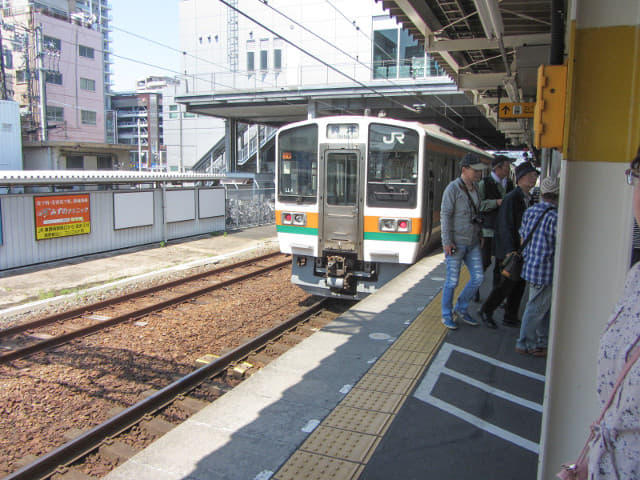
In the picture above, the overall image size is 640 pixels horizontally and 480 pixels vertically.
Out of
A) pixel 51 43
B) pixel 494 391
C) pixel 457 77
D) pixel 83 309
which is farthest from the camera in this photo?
pixel 51 43

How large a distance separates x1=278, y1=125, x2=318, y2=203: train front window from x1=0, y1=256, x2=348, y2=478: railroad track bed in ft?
6.27

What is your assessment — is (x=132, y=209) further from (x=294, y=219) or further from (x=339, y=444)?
(x=339, y=444)

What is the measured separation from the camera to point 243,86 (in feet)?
101

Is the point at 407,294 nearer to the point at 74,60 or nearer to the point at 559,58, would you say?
the point at 559,58

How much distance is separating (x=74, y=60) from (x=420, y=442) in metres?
59.3

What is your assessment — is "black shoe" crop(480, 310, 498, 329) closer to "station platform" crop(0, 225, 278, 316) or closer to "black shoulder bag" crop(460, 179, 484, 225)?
"black shoulder bag" crop(460, 179, 484, 225)

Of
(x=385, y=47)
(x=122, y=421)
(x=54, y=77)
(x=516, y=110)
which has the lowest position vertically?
(x=122, y=421)

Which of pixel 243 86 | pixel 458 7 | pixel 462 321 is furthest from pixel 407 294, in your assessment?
pixel 243 86

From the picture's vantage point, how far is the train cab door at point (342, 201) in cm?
782

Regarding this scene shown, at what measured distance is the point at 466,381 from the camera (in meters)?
4.34

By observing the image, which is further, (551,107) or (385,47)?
(385,47)

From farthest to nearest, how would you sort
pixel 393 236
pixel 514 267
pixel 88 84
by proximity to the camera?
pixel 88 84
pixel 393 236
pixel 514 267

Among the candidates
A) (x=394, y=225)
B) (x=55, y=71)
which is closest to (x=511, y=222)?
(x=394, y=225)

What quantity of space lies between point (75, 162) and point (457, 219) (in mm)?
37668
